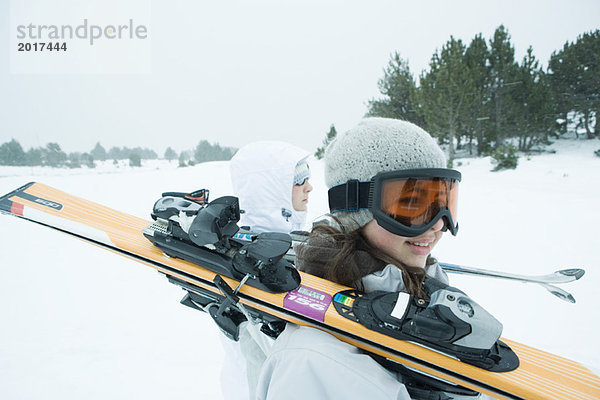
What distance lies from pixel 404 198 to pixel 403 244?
0.61 feet

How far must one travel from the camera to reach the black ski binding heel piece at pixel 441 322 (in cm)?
86

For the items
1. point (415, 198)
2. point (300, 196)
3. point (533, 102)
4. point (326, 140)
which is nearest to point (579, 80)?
point (533, 102)

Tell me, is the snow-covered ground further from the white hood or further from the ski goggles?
the ski goggles

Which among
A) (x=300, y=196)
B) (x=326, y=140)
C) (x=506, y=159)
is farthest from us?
(x=326, y=140)

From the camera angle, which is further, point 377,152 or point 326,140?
point 326,140

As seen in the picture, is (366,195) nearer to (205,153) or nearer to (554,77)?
(554,77)

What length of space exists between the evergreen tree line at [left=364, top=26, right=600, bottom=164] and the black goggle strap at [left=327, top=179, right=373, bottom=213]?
62.3 feet

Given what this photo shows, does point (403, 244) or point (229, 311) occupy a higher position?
point (403, 244)

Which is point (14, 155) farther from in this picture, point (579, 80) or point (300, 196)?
point (579, 80)

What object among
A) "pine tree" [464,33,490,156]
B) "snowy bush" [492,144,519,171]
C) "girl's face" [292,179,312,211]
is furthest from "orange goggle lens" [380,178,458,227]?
"pine tree" [464,33,490,156]

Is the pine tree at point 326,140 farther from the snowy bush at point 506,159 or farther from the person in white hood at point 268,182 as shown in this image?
the person in white hood at point 268,182

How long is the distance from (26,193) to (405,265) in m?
2.32

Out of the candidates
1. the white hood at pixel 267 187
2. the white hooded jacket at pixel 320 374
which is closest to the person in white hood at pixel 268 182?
the white hood at pixel 267 187

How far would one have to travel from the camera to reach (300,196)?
2.87 meters
